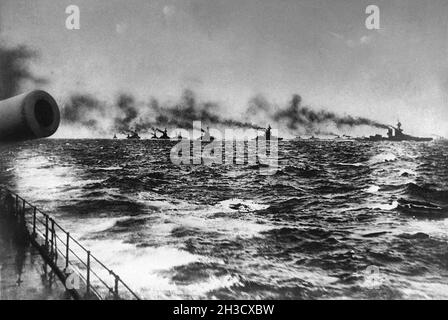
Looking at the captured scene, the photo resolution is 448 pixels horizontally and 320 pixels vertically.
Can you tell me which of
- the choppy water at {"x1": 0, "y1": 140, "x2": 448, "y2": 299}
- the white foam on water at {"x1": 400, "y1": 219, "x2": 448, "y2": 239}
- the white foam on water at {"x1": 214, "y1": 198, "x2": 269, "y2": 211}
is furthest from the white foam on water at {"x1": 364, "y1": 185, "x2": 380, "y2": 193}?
the white foam on water at {"x1": 214, "y1": 198, "x2": 269, "y2": 211}

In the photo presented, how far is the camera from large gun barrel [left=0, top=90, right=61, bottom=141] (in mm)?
3410

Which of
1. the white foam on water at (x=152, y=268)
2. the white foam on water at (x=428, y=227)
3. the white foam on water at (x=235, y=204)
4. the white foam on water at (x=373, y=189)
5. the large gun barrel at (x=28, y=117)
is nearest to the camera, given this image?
the large gun barrel at (x=28, y=117)

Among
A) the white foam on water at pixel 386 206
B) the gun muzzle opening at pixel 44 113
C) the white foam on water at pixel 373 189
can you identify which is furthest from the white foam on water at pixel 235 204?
the gun muzzle opening at pixel 44 113

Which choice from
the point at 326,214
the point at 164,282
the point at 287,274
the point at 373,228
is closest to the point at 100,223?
the point at 164,282

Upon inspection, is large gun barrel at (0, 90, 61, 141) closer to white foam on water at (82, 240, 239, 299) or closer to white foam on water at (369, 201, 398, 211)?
white foam on water at (82, 240, 239, 299)

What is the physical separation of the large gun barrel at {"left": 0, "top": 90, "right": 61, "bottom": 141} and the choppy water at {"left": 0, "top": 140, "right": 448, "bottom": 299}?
708mm

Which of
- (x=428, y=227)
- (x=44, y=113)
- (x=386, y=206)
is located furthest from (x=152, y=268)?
(x=386, y=206)

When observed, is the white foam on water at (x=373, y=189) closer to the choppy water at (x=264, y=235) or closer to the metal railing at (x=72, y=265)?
the choppy water at (x=264, y=235)

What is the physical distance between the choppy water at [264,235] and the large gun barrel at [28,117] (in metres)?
0.71

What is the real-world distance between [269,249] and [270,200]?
616cm

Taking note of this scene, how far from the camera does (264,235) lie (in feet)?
38.7

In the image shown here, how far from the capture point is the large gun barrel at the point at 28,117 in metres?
3.41

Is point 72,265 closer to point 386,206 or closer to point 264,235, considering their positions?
point 264,235

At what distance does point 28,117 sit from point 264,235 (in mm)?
9535
